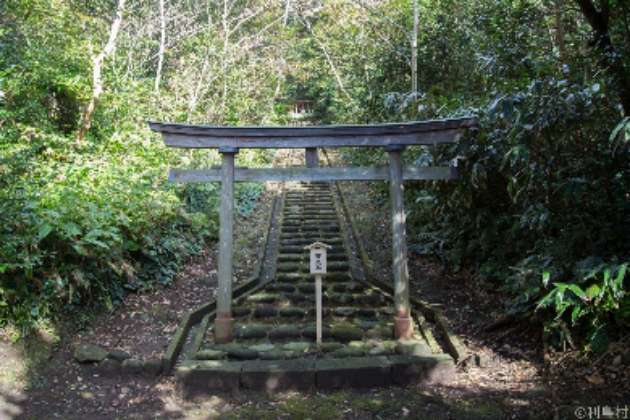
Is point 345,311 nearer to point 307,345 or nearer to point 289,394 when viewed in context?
point 307,345

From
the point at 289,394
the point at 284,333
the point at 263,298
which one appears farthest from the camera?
the point at 263,298

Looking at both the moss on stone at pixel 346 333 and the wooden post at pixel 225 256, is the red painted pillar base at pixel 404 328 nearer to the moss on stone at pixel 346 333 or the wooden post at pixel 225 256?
the moss on stone at pixel 346 333

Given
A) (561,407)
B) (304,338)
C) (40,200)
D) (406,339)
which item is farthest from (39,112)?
(561,407)

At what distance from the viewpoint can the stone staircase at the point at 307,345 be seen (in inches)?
210

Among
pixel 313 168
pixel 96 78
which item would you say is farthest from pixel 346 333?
pixel 96 78

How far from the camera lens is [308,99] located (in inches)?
1067

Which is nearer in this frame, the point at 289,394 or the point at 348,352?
the point at 289,394

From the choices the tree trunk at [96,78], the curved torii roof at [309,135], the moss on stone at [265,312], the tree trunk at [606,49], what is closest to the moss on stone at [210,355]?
the moss on stone at [265,312]

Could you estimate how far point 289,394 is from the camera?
5.26m

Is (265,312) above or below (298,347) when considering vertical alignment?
above

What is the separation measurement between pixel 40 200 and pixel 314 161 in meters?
3.90

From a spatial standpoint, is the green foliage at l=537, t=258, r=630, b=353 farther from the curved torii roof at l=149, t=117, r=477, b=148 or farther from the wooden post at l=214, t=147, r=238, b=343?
the wooden post at l=214, t=147, r=238, b=343

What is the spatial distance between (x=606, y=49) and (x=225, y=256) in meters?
4.94

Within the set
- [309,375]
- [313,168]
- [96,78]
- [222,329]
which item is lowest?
[309,375]
